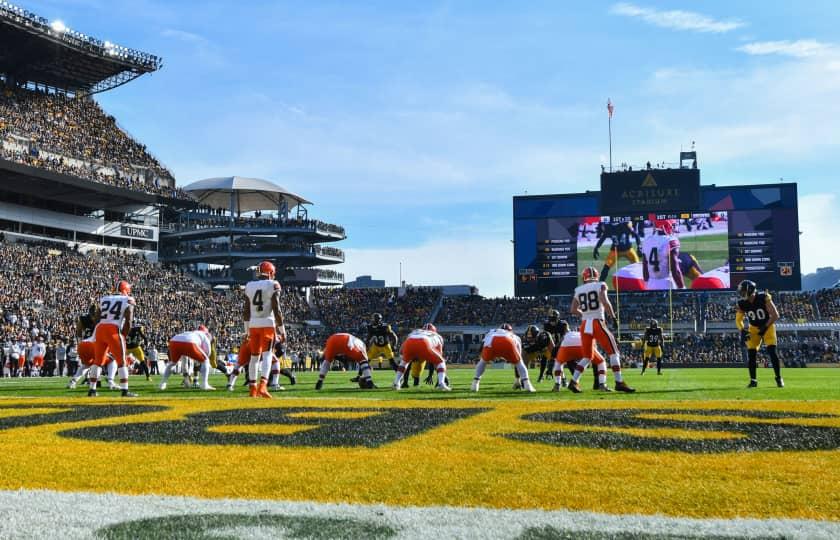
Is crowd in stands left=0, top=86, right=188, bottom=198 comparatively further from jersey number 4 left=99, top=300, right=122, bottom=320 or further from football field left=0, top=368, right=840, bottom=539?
football field left=0, top=368, right=840, bottom=539

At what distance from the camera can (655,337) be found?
2502 cm

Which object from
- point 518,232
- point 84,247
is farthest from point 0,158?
point 518,232

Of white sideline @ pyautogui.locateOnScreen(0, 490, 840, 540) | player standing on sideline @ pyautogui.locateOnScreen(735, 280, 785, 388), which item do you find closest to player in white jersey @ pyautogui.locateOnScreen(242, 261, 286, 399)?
white sideline @ pyautogui.locateOnScreen(0, 490, 840, 540)

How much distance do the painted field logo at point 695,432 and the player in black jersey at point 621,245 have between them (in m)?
38.6

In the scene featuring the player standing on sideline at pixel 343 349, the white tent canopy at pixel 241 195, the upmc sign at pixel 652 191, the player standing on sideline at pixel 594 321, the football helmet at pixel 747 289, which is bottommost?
the player standing on sideline at pixel 343 349

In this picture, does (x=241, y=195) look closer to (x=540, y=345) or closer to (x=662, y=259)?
(x=662, y=259)

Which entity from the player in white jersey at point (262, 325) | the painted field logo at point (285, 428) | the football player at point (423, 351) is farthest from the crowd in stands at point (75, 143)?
the painted field logo at point (285, 428)

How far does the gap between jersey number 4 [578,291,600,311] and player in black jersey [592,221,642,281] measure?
1350 inches

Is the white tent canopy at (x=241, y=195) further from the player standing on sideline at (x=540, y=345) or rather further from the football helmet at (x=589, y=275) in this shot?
the football helmet at (x=589, y=275)

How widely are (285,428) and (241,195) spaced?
202ft

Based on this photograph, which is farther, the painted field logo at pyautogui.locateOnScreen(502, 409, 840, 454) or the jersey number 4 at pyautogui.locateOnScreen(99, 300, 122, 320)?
the jersey number 4 at pyautogui.locateOnScreen(99, 300, 122, 320)

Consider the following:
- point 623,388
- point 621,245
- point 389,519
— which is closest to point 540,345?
point 623,388

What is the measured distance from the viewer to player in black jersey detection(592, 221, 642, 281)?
46.4 metres

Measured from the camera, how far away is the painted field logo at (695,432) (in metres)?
5.92
